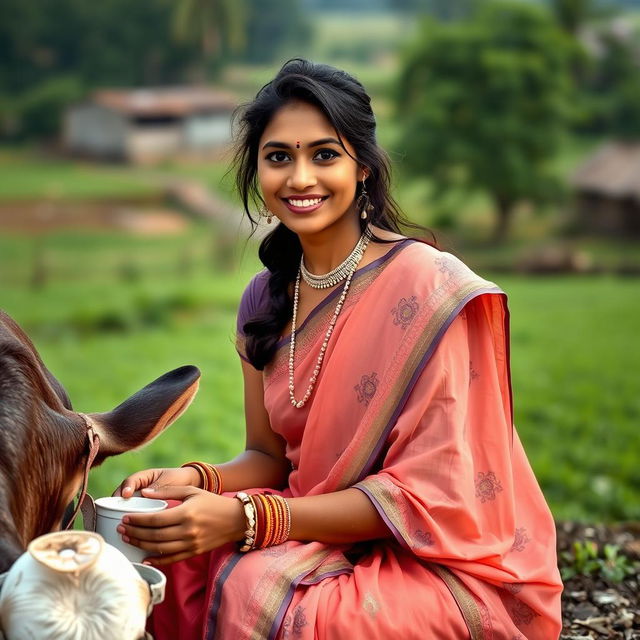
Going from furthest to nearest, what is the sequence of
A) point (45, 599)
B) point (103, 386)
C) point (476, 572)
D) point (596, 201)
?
point (596, 201), point (103, 386), point (476, 572), point (45, 599)

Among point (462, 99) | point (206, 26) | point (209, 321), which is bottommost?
point (209, 321)

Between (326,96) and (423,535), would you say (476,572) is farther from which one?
(326,96)

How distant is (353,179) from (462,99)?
17.0m

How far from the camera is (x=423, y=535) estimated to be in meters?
2.30

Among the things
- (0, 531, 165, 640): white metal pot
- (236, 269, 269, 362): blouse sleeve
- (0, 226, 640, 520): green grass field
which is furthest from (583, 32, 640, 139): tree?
(0, 531, 165, 640): white metal pot

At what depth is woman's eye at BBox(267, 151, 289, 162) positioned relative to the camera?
247 centimetres

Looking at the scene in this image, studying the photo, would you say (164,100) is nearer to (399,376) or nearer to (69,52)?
(69,52)

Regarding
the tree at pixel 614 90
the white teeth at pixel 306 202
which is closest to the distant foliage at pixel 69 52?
the tree at pixel 614 90

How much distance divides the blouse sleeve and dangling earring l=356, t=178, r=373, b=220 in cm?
34

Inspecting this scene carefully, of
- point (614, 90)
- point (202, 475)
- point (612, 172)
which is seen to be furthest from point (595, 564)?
point (614, 90)

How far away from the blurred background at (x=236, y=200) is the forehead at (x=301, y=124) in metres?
4.33

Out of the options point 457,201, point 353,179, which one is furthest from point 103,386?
point 457,201

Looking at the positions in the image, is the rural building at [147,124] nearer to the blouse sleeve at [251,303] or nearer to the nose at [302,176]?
the blouse sleeve at [251,303]

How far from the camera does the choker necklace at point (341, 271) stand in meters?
2.57
